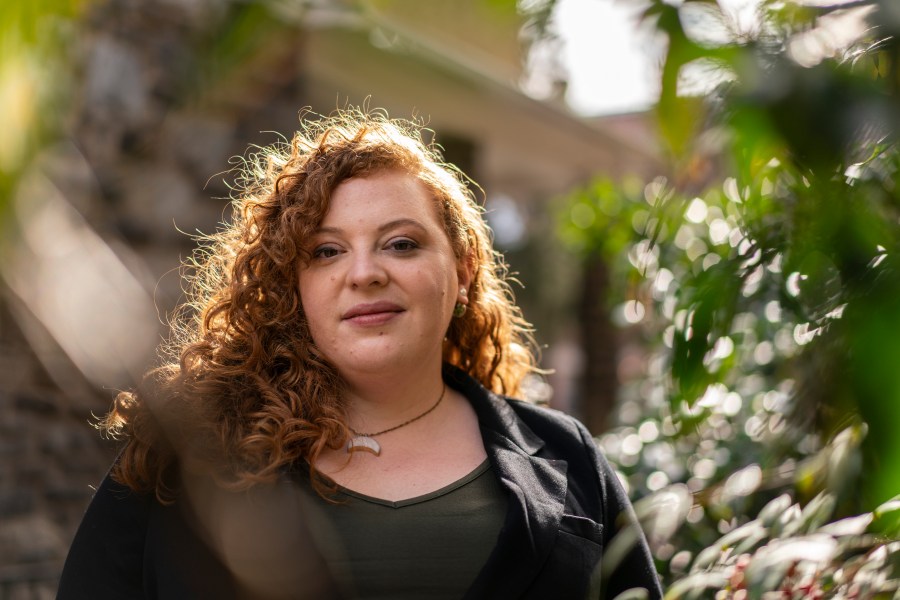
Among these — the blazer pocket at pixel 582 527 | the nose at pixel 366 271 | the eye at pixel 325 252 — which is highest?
the eye at pixel 325 252

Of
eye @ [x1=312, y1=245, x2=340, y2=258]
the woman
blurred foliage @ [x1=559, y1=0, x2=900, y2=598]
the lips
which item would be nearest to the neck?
the woman

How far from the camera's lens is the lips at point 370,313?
1793mm

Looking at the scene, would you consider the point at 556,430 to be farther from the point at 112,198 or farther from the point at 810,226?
the point at 112,198

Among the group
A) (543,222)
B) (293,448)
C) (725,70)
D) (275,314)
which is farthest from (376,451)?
(543,222)

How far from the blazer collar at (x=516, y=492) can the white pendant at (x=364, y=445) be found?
0.21 m

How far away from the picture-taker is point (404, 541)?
1702 mm

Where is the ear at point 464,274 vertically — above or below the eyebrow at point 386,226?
below

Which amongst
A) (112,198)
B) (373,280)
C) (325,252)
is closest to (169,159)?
(112,198)

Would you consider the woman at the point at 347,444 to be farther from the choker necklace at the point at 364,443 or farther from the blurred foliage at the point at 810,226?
the blurred foliage at the point at 810,226

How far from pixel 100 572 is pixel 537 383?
1492 mm

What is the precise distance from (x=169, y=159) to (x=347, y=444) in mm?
3054

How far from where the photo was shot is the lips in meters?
1.79

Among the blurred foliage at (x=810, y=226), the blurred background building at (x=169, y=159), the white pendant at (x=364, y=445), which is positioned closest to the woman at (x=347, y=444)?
the white pendant at (x=364, y=445)

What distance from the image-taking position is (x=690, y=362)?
0.74 metres
